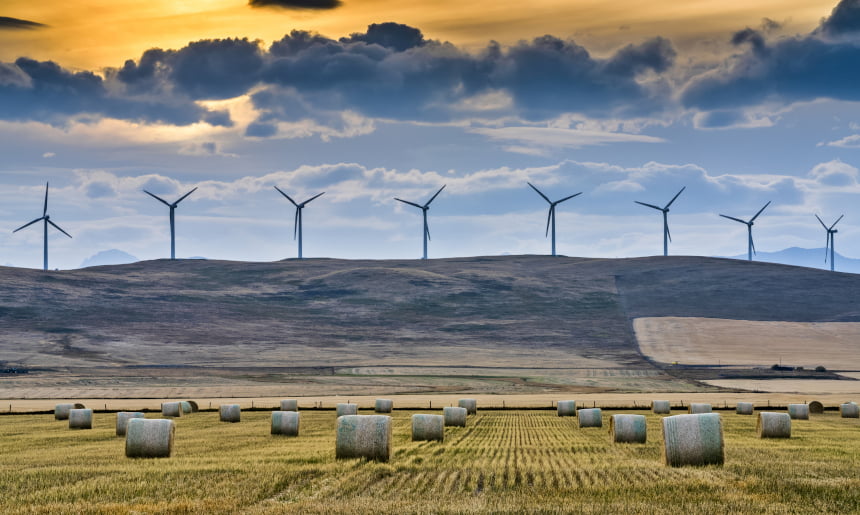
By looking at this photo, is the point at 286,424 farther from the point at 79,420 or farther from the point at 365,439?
the point at 365,439

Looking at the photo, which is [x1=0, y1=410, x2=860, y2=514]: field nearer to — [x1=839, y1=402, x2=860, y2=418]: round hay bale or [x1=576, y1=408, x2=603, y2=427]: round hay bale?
[x1=576, y1=408, x2=603, y2=427]: round hay bale

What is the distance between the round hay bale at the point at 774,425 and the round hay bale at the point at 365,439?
651 inches

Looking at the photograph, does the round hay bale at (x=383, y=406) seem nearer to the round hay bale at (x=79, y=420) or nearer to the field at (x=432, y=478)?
the round hay bale at (x=79, y=420)

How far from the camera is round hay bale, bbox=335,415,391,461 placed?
1092 inches

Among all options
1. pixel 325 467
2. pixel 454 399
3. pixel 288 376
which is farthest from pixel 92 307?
pixel 325 467

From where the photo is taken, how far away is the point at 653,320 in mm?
169000

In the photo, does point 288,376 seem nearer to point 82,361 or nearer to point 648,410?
point 82,361

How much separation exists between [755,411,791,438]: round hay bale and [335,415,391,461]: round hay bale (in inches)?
651

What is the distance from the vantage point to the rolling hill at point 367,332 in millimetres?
118062

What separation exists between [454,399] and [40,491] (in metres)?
66.9

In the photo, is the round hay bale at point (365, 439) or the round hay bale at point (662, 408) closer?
the round hay bale at point (365, 439)

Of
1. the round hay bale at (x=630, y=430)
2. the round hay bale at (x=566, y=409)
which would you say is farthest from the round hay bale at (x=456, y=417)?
the round hay bale at (x=566, y=409)

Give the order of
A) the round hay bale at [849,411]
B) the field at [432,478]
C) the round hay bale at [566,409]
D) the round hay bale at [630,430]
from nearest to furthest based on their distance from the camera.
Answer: the field at [432,478], the round hay bale at [630,430], the round hay bale at [849,411], the round hay bale at [566,409]

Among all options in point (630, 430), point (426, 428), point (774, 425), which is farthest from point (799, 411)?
point (426, 428)
